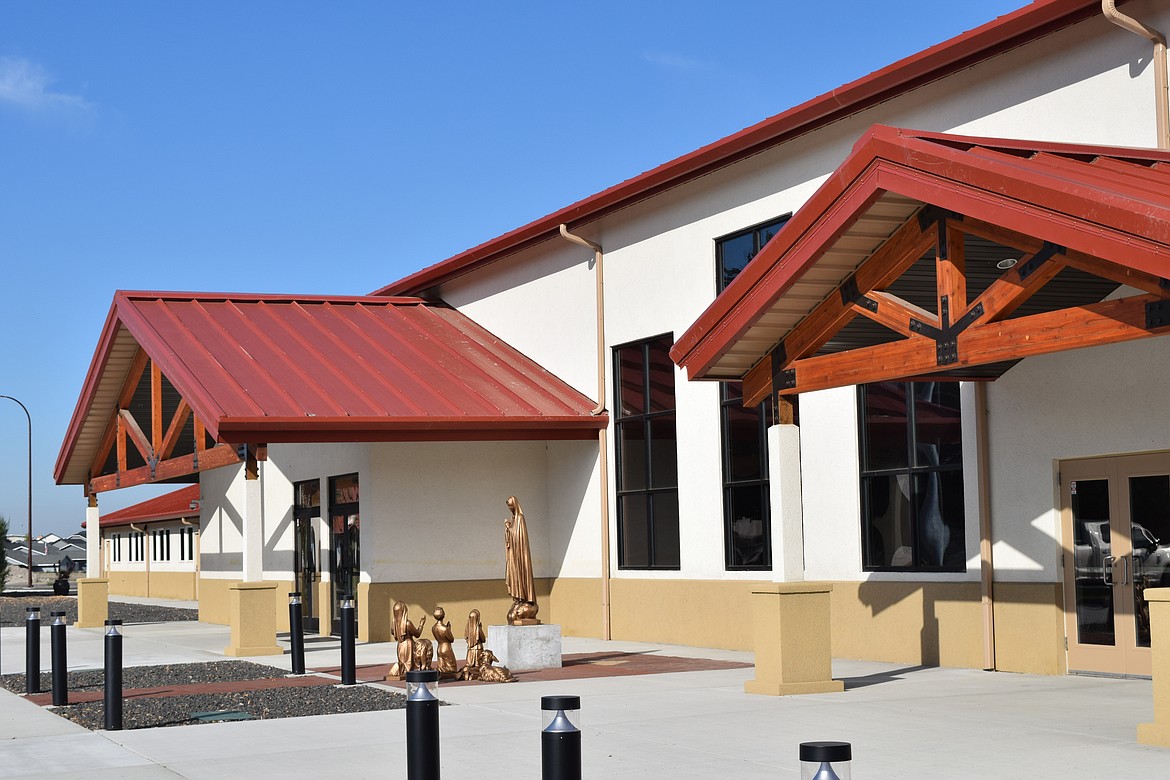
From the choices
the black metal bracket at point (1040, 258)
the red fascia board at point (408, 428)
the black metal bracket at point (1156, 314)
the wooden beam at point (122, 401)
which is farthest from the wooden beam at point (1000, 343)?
the wooden beam at point (122, 401)

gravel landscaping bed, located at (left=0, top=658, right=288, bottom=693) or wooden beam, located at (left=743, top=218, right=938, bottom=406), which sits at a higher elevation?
wooden beam, located at (left=743, top=218, right=938, bottom=406)

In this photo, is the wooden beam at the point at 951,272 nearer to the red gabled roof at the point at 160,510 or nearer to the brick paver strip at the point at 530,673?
the brick paver strip at the point at 530,673

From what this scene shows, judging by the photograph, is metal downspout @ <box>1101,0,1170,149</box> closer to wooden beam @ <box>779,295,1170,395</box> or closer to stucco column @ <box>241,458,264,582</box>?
wooden beam @ <box>779,295,1170,395</box>

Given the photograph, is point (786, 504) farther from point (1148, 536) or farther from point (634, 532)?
point (634, 532)

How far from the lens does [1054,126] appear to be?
47.3 ft

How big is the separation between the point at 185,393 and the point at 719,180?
26.7 ft

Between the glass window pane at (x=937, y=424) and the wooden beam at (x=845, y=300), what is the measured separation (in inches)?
115

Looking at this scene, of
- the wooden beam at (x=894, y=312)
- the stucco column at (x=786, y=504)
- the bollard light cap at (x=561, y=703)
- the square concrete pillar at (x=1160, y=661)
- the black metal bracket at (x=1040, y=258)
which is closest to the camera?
the bollard light cap at (x=561, y=703)

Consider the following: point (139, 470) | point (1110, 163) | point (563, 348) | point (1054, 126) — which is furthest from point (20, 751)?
point (139, 470)

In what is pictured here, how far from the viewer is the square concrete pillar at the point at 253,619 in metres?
19.2

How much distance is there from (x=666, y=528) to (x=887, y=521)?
471 centimetres

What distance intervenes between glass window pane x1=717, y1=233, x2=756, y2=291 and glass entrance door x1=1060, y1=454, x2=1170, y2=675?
583 centimetres

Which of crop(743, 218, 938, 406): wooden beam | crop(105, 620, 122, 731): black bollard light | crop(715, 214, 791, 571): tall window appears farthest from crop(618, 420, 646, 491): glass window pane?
crop(105, 620, 122, 731): black bollard light

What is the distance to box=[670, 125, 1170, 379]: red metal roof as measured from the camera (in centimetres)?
927
